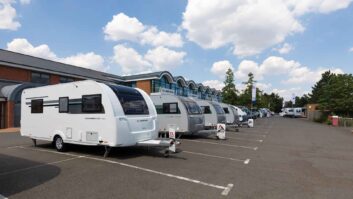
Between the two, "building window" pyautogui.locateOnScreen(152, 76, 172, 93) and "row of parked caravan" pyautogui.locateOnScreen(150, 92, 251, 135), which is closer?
"row of parked caravan" pyautogui.locateOnScreen(150, 92, 251, 135)

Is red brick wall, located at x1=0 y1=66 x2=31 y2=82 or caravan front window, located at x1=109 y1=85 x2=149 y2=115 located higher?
red brick wall, located at x1=0 y1=66 x2=31 y2=82

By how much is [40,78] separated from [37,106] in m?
19.7

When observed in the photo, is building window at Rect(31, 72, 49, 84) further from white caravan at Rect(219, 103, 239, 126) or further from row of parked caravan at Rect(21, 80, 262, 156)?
white caravan at Rect(219, 103, 239, 126)

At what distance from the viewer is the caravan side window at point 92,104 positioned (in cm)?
970

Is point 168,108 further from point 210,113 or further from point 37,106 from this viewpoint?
point 37,106

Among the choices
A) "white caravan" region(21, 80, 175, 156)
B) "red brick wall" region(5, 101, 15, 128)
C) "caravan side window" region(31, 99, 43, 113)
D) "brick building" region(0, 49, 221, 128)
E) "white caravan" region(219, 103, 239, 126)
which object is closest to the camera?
"white caravan" region(21, 80, 175, 156)

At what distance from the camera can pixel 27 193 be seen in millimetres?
5785

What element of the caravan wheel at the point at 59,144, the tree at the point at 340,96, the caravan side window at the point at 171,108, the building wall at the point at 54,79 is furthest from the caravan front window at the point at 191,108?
the tree at the point at 340,96

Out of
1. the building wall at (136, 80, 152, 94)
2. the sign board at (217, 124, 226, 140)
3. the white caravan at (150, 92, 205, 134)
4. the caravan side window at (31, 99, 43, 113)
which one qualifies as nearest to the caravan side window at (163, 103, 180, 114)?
the white caravan at (150, 92, 205, 134)

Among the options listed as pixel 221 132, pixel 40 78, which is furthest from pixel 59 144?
pixel 40 78

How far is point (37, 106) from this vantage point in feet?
39.5

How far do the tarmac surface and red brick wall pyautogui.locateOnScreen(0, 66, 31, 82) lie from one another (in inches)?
718

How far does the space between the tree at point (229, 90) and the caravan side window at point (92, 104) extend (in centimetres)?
4247

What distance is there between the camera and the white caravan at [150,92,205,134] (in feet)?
51.6
